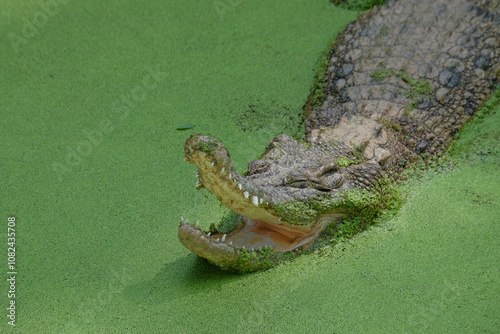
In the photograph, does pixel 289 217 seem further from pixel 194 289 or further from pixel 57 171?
pixel 57 171

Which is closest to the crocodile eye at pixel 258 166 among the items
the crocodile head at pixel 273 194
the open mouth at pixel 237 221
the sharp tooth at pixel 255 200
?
the crocodile head at pixel 273 194

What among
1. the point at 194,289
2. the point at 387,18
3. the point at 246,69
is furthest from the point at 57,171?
the point at 387,18

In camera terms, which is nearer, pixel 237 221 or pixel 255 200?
pixel 255 200

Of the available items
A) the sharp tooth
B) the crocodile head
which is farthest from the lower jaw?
the sharp tooth

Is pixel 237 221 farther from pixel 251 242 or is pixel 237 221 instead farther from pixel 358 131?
pixel 358 131

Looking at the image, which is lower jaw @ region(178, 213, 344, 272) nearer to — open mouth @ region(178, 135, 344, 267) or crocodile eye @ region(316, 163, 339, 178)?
open mouth @ region(178, 135, 344, 267)

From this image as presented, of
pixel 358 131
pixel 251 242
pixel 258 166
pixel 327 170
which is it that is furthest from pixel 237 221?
pixel 358 131

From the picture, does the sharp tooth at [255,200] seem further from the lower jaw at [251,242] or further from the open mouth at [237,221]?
the lower jaw at [251,242]
